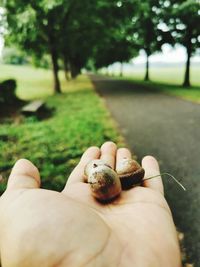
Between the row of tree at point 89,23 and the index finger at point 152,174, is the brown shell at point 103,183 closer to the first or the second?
the index finger at point 152,174

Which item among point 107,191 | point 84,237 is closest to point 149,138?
point 107,191

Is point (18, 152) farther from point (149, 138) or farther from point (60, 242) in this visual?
point (60, 242)

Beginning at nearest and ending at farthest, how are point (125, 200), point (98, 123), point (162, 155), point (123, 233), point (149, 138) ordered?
point (123, 233) → point (125, 200) → point (162, 155) → point (149, 138) → point (98, 123)

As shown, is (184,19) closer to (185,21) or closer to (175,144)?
(185,21)

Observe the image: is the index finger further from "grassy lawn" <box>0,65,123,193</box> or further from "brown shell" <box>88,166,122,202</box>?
"grassy lawn" <box>0,65,123,193</box>

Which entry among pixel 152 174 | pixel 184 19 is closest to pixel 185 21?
pixel 184 19
